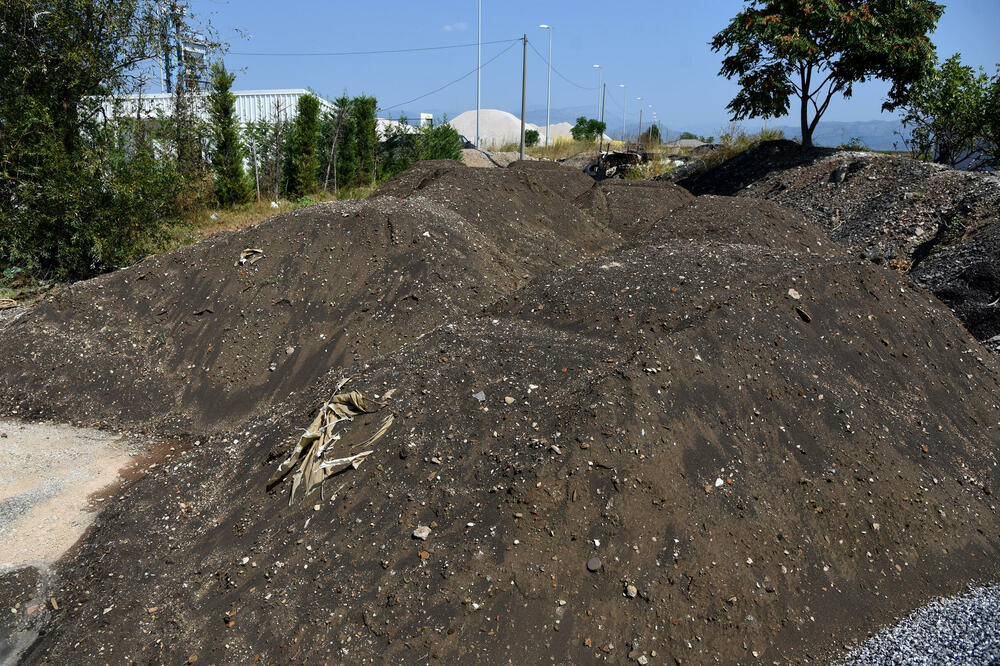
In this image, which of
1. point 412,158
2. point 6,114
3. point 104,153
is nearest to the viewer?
point 6,114

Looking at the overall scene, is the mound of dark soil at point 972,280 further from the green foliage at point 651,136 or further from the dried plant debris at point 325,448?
the green foliage at point 651,136

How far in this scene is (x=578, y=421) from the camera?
4051 millimetres

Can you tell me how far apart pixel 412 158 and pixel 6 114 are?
1405 centimetres

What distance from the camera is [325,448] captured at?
169 inches

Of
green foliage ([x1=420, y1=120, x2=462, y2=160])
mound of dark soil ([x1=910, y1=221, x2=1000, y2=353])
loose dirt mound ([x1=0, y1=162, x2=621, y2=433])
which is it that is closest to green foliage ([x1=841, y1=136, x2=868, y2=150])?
mound of dark soil ([x1=910, y1=221, x2=1000, y2=353])

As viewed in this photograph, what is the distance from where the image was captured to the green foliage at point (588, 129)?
40969mm

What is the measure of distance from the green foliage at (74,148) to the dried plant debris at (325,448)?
687 centimetres

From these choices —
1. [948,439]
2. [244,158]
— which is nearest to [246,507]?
[948,439]

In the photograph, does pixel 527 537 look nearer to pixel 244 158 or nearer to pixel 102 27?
pixel 102 27

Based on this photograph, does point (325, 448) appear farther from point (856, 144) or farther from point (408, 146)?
point (408, 146)

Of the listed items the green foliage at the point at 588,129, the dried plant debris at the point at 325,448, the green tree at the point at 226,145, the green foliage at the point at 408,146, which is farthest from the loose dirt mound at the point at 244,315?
the green foliage at the point at 588,129

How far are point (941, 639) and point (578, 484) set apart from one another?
6.52 ft

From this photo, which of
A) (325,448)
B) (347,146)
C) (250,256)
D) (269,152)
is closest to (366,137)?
(347,146)

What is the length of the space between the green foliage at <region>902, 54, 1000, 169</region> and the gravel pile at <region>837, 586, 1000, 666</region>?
13.6 metres
